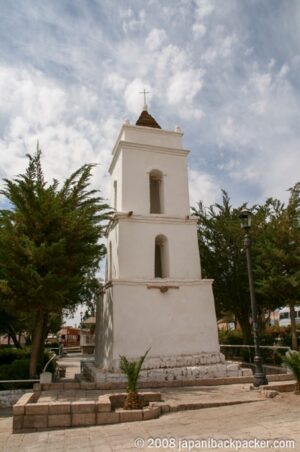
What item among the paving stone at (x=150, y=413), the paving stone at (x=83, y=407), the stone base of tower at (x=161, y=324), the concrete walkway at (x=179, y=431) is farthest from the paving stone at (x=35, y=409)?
the stone base of tower at (x=161, y=324)

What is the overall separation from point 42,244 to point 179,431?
675 centimetres

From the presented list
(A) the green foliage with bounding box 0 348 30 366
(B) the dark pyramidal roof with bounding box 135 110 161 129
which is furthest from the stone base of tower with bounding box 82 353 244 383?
(B) the dark pyramidal roof with bounding box 135 110 161 129

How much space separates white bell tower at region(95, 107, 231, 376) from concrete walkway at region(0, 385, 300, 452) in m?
4.32

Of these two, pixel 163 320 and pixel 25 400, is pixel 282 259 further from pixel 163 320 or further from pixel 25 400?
pixel 25 400

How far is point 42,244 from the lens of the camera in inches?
447

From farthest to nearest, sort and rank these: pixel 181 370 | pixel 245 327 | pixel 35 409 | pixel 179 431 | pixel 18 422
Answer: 1. pixel 245 327
2. pixel 181 370
3. pixel 35 409
4. pixel 18 422
5. pixel 179 431

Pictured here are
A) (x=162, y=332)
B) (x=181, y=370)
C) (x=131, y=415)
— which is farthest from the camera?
(x=162, y=332)

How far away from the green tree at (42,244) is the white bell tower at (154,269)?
1.35m

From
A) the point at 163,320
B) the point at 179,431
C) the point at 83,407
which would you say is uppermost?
the point at 163,320

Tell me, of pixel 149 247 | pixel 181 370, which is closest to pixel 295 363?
pixel 181 370

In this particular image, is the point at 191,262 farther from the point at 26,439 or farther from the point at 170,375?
the point at 26,439

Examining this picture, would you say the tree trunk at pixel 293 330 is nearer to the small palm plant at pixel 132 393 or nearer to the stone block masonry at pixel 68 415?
the small palm plant at pixel 132 393

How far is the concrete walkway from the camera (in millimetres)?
6125

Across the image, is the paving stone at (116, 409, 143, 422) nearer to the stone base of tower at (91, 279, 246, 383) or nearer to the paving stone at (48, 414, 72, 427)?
the paving stone at (48, 414, 72, 427)
